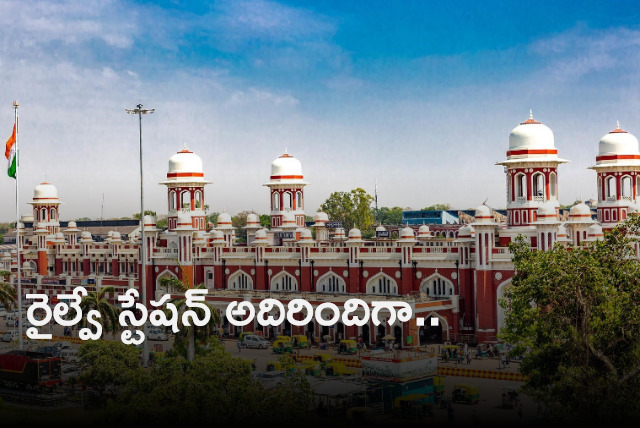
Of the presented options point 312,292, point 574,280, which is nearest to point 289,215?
point 312,292

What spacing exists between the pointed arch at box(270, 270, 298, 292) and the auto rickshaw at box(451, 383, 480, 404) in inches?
1116

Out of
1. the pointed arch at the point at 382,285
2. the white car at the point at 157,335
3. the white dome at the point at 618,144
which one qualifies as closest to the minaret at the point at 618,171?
the white dome at the point at 618,144

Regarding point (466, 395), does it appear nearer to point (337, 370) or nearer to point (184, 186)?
point (337, 370)

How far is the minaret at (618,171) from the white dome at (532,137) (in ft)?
27.6

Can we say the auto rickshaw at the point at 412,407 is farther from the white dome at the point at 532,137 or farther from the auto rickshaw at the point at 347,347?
the white dome at the point at 532,137

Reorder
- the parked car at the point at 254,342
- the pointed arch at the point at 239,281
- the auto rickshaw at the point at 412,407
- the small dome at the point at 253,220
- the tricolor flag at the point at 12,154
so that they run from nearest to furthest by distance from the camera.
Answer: the auto rickshaw at the point at 412,407 < the tricolor flag at the point at 12,154 < the parked car at the point at 254,342 < the pointed arch at the point at 239,281 < the small dome at the point at 253,220

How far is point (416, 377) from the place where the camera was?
46156mm

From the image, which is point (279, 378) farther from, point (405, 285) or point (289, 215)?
point (289, 215)

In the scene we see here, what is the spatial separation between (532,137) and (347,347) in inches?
712

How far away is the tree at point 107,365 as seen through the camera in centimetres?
4391

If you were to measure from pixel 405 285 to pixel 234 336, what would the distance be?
12388 mm

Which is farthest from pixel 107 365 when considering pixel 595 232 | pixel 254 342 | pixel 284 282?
pixel 595 232

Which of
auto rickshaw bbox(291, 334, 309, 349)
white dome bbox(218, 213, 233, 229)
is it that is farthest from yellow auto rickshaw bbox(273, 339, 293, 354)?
white dome bbox(218, 213, 233, 229)

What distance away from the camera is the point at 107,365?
144ft
